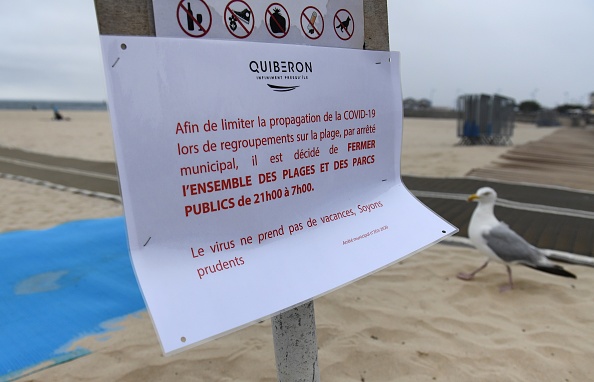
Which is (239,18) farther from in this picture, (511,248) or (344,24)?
(511,248)

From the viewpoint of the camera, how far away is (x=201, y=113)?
1.07 m

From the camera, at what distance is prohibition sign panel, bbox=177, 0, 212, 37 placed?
1.04 metres

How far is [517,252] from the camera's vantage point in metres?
2.84

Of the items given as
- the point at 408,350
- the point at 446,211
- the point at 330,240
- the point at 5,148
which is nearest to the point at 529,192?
the point at 446,211

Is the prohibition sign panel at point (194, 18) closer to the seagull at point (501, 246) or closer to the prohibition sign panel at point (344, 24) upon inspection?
the prohibition sign panel at point (344, 24)

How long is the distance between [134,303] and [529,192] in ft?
18.9

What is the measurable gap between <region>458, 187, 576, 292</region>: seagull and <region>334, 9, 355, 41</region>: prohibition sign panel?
7.18ft

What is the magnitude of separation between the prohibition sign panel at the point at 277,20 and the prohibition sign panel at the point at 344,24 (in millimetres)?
232

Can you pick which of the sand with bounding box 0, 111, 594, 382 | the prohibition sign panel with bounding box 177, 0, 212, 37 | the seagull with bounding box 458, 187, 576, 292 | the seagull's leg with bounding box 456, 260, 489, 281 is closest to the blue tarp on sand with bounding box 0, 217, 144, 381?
the sand with bounding box 0, 111, 594, 382

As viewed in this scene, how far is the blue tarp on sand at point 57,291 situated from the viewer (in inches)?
89.3

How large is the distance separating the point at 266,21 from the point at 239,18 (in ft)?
0.31

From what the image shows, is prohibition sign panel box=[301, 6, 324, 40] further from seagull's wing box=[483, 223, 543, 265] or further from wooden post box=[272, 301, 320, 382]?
seagull's wing box=[483, 223, 543, 265]

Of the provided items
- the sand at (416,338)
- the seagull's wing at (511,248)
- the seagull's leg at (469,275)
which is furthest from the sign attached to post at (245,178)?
the seagull's leg at (469,275)

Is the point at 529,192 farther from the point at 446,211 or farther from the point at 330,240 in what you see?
the point at 330,240
